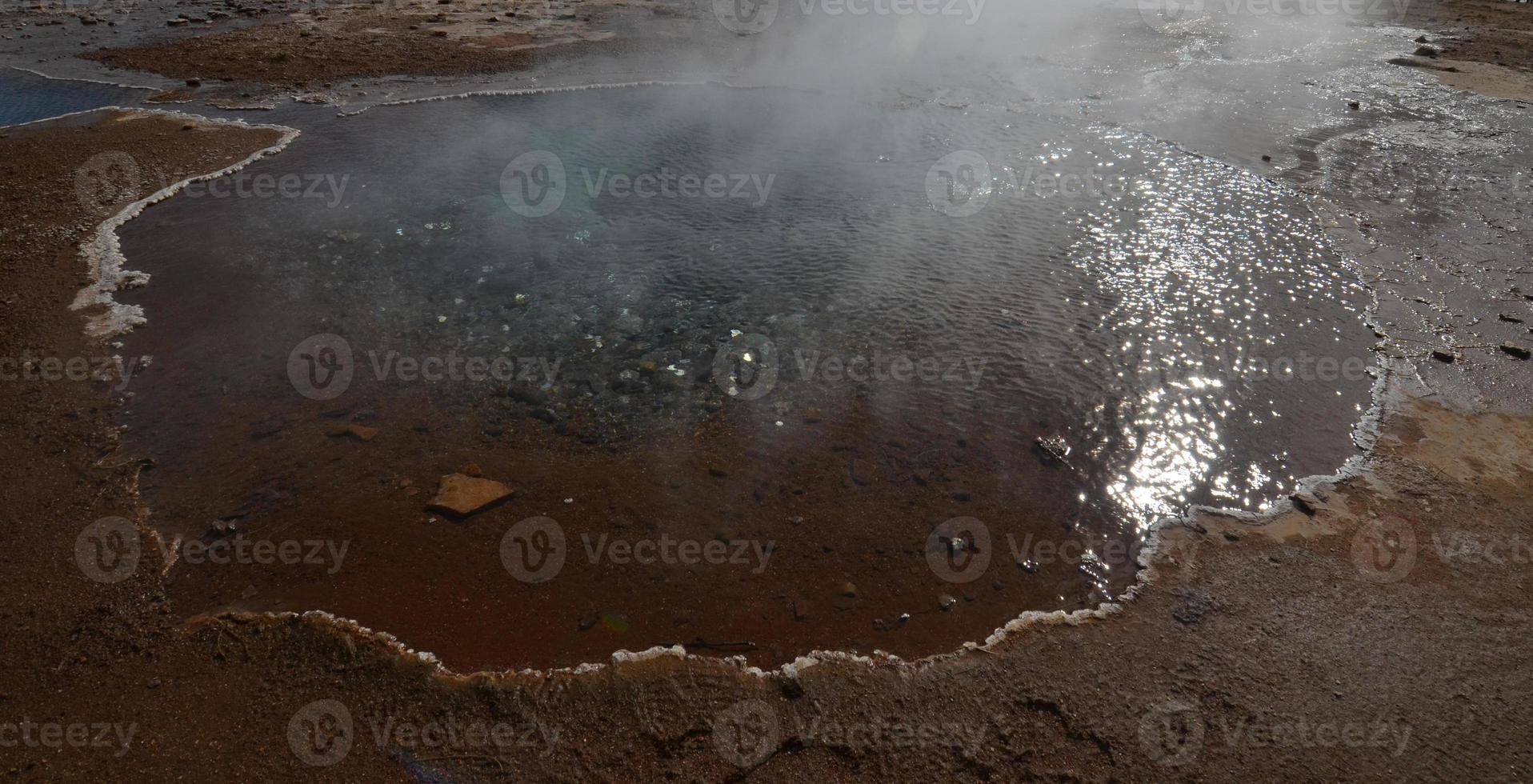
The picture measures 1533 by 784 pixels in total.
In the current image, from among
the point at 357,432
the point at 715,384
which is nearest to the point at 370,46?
the point at 357,432

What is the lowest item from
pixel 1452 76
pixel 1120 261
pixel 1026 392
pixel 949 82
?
pixel 1026 392

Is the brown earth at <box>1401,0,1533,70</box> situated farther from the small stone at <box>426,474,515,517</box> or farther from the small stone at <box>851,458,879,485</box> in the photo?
the small stone at <box>426,474,515,517</box>

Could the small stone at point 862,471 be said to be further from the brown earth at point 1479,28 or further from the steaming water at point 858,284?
the brown earth at point 1479,28

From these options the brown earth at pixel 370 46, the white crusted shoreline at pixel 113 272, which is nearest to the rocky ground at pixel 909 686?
the white crusted shoreline at pixel 113 272

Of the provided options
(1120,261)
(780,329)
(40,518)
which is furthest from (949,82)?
(40,518)

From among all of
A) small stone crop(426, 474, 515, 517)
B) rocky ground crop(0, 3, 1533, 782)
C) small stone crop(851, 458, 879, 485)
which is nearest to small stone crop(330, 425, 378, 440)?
small stone crop(426, 474, 515, 517)

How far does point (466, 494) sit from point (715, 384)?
4.82ft

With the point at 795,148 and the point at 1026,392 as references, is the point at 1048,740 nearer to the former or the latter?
the point at 1026,392

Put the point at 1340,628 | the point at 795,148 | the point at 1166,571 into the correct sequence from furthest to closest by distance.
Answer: the point at 795,148 < the point at 1166,571 < the point at 1340,628

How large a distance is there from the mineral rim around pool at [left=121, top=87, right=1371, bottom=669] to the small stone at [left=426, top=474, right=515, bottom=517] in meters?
0.02

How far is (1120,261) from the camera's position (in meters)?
5.48

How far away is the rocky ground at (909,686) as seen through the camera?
2.49 meters

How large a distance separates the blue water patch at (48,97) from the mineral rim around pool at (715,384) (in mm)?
3539

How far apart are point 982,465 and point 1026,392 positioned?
721mm
